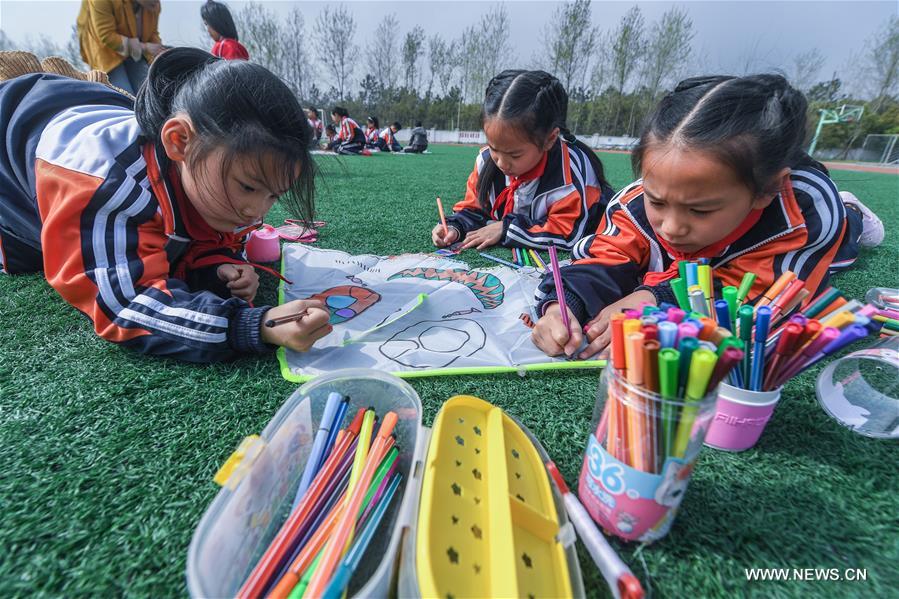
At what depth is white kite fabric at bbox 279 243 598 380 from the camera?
3.04ft

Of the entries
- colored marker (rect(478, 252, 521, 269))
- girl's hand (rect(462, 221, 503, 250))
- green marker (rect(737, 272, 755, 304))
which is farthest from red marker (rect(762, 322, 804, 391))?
girl's hand (rect(462, 221, 503, 250))

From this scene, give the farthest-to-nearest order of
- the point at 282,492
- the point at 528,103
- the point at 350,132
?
1. the point at 350,132
2. the point at 528,103
3. the point at 282,492

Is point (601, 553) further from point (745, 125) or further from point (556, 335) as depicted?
point (745, 125)

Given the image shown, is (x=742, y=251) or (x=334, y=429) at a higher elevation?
(x=742, y=251)

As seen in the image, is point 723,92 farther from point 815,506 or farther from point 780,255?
point 815,506

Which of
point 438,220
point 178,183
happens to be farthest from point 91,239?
point 438,220

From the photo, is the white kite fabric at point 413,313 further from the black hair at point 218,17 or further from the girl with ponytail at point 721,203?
the black hair at point 218,17

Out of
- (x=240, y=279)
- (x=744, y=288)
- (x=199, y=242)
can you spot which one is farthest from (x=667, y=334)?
(x=199, y=242)

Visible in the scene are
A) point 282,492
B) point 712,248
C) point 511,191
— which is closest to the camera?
point 282,492

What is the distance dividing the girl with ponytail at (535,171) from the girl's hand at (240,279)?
87 centimetres

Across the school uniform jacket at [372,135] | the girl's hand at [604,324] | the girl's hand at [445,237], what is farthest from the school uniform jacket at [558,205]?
the school uniform jacket at [372,135]

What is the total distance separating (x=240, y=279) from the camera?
3.67 feet

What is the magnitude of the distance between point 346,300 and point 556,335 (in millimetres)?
633

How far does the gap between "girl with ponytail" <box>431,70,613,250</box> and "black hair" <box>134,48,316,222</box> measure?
3.14 ft
